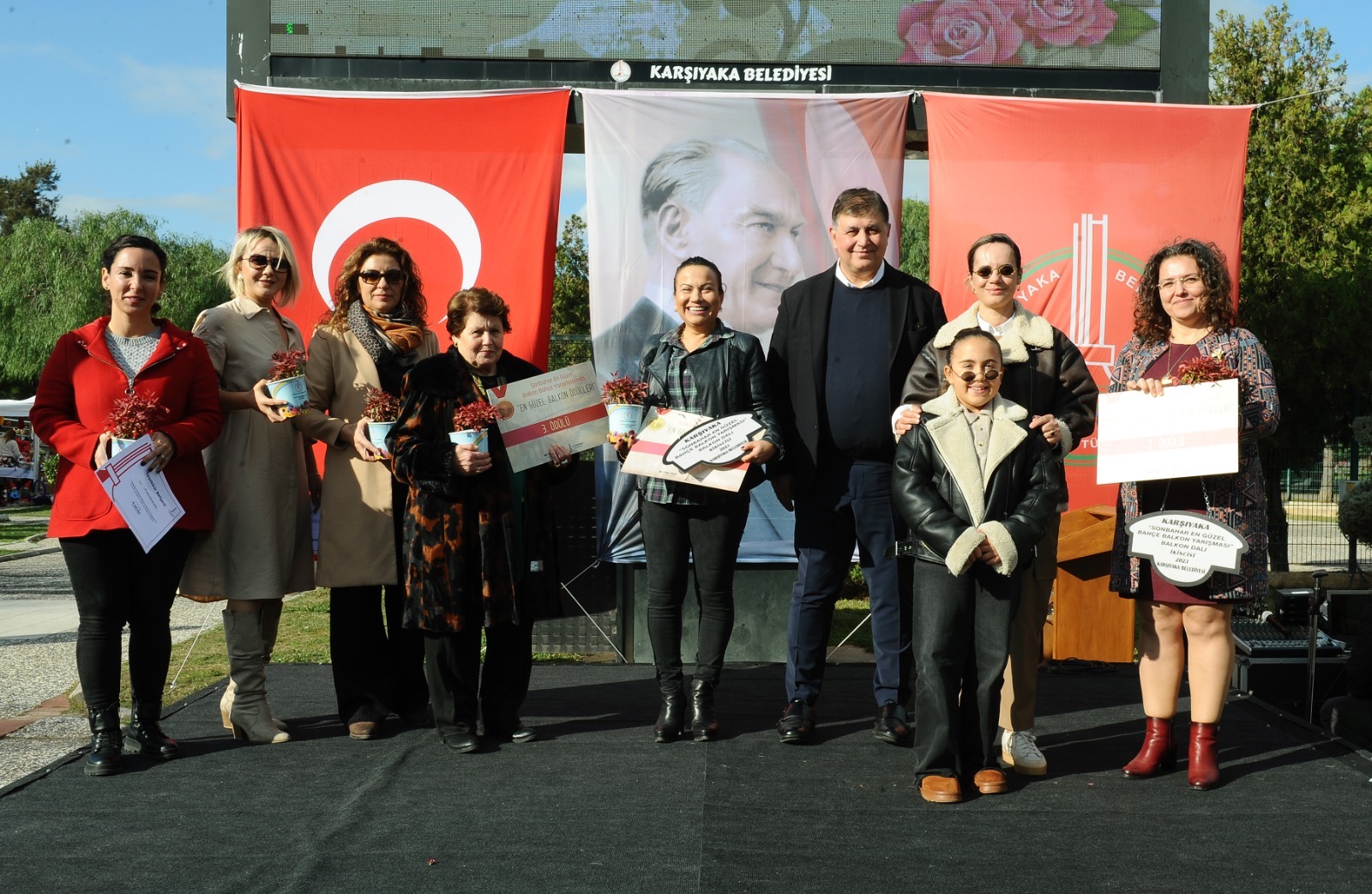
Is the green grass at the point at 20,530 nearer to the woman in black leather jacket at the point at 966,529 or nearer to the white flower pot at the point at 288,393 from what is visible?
the white flower pot at the point at 288,393

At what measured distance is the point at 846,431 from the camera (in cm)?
443

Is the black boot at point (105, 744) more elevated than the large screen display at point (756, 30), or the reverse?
the large screen display at point (756, 30)

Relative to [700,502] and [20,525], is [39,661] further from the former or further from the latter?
[20,525]

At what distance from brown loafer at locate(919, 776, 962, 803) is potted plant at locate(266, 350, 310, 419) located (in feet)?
8.02

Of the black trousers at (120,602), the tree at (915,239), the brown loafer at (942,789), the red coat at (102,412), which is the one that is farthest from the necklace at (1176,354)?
the tree at (915,239)

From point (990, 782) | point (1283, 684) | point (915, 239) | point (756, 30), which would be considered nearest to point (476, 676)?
point (990, 782)

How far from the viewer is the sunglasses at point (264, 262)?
4496 millimetres

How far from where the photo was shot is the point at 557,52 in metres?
6.39

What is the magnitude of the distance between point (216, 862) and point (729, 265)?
393 cm

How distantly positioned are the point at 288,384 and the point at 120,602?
935 millimetres

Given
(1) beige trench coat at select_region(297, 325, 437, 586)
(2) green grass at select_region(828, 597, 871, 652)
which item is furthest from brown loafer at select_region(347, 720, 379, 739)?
(2) green grass at select_region(828, 597, 871, 652)

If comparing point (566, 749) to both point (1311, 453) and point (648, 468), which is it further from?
point (1311, 453)

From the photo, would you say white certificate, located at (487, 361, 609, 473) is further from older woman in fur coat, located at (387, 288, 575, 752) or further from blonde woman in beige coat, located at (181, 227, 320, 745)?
blonde woman in beige coat, located at (181, 227, 320, 745)

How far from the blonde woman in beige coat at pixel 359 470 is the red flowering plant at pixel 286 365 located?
33 cm
